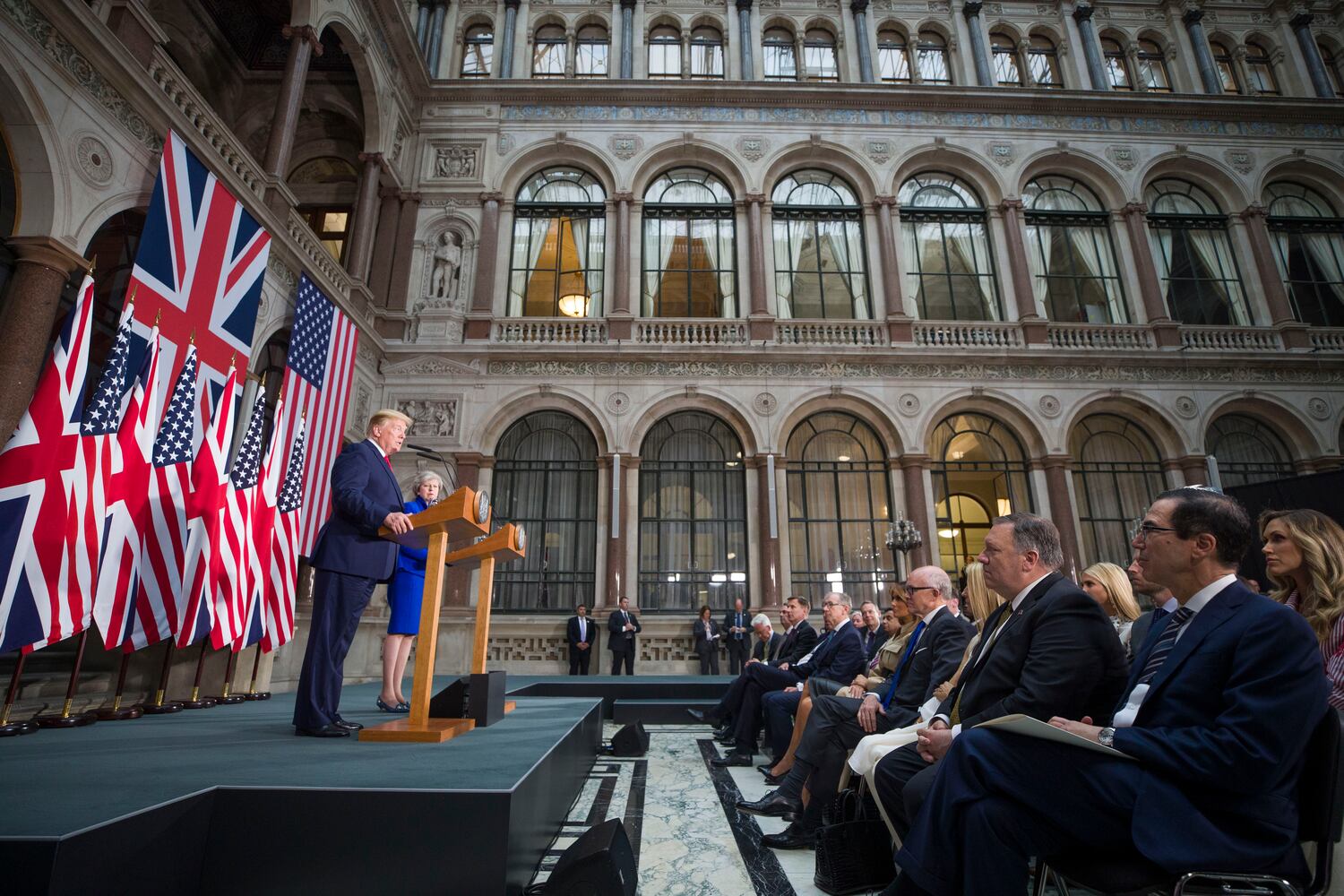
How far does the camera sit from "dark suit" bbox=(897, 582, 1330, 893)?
1485mm

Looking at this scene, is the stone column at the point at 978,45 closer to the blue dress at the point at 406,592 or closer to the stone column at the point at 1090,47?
the stone column at the point at 1090,47

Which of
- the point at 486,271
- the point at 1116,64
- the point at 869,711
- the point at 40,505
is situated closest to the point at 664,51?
the point at 486,271

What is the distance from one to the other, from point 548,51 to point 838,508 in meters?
11.2

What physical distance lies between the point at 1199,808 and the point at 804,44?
15768 mm

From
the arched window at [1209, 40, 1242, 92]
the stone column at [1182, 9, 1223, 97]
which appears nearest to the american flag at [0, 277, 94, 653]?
the stone column at [1182, 9, 1223, 97]

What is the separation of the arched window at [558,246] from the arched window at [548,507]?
2280 millimetres

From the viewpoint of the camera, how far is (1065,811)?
163 centimetres

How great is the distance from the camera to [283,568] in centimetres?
657

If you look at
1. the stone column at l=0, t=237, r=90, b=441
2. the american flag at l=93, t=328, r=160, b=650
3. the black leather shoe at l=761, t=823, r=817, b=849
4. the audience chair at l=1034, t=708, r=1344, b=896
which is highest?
the stone column at l=0, t=237, r=90, b=441

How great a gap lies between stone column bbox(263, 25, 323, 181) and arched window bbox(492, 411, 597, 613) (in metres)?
5.18

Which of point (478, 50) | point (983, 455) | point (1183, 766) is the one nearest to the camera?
point (1183, 766)

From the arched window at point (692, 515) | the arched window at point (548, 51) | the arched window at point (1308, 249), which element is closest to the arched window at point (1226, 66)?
the arched window at point (1308, 249)

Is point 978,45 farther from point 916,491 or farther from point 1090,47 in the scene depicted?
point 916,491

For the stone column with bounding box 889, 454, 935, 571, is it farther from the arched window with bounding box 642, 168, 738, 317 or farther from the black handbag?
the black handbag
